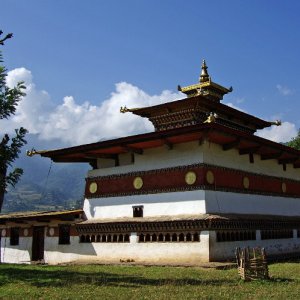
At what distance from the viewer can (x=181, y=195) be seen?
19.8 meters

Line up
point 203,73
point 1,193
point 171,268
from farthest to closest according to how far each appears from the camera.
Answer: point 203,73 < point 171,268 < point 1,193

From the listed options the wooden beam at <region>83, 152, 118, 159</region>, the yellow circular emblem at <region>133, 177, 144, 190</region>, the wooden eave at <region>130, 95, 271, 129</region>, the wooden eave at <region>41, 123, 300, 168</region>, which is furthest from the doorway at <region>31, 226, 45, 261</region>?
the wooden eave at <region>130, 95, 271, 129</region>

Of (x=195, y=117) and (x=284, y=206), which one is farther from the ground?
(x=195, y=117)

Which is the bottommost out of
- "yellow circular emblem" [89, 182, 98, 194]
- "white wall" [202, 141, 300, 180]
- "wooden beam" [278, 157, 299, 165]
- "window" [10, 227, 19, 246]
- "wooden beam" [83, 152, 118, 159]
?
"window" [10, 227, 19, 246]

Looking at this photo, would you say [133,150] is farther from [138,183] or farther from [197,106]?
[197,106]

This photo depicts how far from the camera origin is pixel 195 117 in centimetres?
2302

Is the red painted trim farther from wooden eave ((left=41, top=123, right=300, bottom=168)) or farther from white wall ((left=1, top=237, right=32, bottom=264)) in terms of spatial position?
white wall ((left=1, top=237, right=32, bottom=264))

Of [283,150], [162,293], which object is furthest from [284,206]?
[162,293]

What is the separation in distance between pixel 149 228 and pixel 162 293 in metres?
9.24

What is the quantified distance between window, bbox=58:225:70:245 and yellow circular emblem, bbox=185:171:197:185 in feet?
25.9

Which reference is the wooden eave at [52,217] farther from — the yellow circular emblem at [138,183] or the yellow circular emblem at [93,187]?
the yellow circular emblem at [138,183]

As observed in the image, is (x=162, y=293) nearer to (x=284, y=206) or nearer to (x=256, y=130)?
(x=284, y=206)

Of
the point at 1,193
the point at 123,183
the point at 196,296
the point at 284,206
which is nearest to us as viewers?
the point at 196,296

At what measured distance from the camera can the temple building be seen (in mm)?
19000
